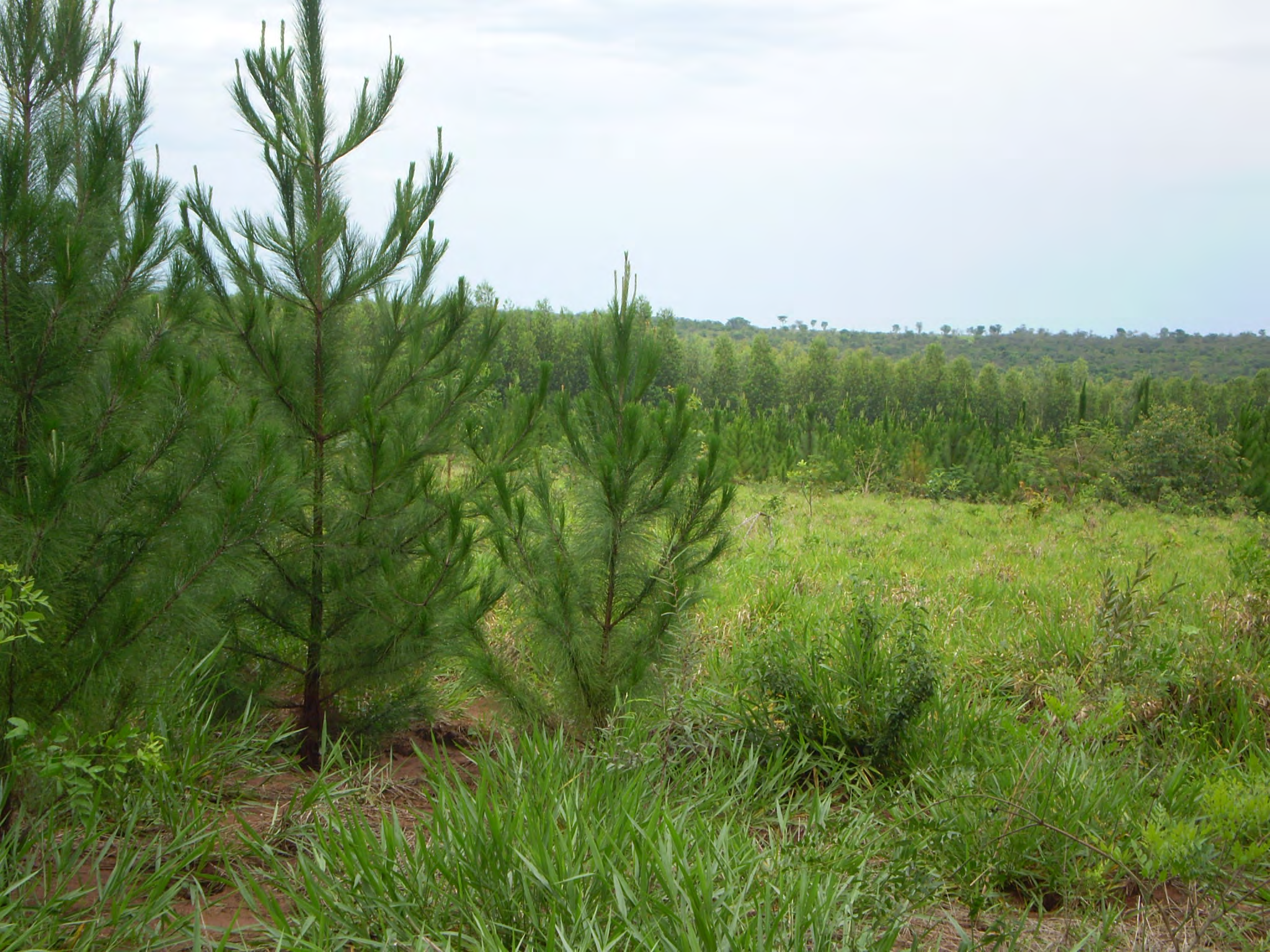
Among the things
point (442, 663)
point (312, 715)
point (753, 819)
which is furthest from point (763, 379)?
point (753, 819)

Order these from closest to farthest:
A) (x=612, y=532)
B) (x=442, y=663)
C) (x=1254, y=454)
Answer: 1. (x=612, y=532)
2. (x=442, y=663)
3. (x=1254, y=454)

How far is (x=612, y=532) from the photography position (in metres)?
4.52

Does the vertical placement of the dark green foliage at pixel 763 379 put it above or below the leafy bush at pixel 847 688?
above

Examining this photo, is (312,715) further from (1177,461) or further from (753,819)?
(1177,461)

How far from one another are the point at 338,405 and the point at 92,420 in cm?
155

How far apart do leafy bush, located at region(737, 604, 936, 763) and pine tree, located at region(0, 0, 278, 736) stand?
2505mm

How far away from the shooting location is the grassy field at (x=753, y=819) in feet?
8.98

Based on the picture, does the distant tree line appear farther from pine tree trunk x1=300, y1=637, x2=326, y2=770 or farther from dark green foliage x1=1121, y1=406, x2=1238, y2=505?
pine tree trunk x1=300, y1=637, x2=326, y2=770

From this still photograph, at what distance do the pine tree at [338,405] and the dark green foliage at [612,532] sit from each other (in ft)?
1.14

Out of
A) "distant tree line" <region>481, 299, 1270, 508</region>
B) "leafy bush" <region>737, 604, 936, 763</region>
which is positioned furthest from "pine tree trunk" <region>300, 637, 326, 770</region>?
"leafy bush" <region>737, 604, 936, 763</region>

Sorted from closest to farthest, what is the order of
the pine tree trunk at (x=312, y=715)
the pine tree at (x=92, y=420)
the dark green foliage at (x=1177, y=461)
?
the pine tree at (x=92, y=420)
the pine tree trunk at (x=312, y=715)
the dark green foliage at (x=1177, y=461)

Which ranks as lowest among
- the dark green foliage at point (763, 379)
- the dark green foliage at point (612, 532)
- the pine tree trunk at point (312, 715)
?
the pine tree trunk at point (312, 715)

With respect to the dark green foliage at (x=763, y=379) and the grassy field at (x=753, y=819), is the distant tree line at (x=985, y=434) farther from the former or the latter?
the grassy field at (x=753, y=819)

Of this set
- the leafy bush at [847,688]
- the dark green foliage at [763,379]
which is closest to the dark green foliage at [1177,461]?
the leafy bush at [847,688]
